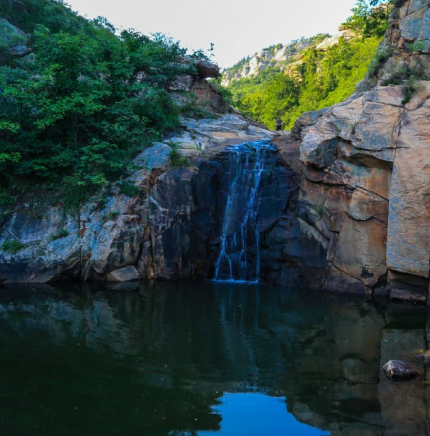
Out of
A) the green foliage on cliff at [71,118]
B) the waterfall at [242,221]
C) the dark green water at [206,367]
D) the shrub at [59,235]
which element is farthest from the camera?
the waterfall at [242,221]

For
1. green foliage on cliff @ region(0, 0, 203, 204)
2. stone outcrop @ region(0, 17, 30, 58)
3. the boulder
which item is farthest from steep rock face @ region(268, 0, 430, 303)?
stone outcrop @ region(0, 17, 30, 58)

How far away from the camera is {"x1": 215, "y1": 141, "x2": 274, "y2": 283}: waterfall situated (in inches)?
605

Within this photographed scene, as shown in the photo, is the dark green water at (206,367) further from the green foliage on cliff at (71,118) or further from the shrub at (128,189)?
the green foliage on cliff at (71,118)

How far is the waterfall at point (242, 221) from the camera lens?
15.4 m

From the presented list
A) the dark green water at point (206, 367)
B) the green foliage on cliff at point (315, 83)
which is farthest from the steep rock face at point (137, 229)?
the green foliage on cliff at point (315, 83)

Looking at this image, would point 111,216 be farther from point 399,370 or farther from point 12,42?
point 399,370

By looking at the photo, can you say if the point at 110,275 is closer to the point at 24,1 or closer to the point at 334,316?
the point at 334,316

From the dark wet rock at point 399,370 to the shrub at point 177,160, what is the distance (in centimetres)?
1030

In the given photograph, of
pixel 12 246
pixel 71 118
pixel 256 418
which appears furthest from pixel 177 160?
pixel 256 418

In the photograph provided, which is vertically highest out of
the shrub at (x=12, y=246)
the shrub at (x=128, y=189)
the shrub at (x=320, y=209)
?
the shrub at (x=128, y=189)

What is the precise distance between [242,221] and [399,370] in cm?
928

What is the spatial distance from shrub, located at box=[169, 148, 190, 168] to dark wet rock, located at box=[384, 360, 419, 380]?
33.8 feet

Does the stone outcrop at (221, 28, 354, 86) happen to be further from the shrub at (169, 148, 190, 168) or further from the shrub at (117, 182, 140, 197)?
the shrub at (117, 182, 140, 197)

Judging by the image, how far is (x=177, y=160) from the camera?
52.0ft
